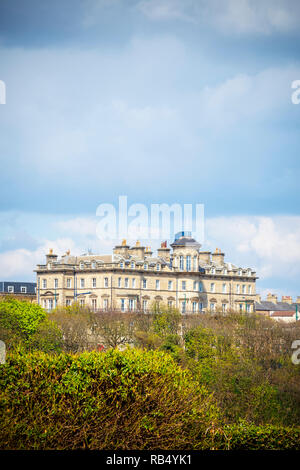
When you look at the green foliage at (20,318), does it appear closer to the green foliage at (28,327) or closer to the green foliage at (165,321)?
Result: the green foliage at (28,327)

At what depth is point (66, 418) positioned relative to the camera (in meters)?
25.1

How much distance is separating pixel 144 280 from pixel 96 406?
85.8 metres

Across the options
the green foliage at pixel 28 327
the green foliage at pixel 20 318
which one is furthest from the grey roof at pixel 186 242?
the green foliage at pixel 20 318

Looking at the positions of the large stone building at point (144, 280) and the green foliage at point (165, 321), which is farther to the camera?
the large stone building at point (144, 280)

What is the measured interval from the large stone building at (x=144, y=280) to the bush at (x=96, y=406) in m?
77.1

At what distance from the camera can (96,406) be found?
25.6 metres

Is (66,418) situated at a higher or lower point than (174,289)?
lower

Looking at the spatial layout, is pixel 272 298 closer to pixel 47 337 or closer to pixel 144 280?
pixel 144 280

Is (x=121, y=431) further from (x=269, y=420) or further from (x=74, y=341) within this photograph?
(x=74, y=341)

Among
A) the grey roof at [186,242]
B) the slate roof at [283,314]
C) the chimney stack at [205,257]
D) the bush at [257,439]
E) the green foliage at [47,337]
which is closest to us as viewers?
the bush at [257,439]

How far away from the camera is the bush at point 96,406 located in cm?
2469
